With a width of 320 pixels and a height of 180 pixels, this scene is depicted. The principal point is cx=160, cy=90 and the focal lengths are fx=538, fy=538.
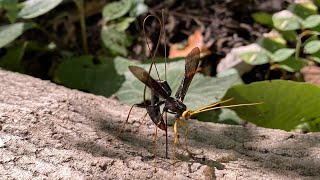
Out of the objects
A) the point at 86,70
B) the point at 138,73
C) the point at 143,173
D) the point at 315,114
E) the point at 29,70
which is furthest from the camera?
the point at 29,70

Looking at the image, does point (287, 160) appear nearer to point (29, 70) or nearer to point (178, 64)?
point (178, 64)

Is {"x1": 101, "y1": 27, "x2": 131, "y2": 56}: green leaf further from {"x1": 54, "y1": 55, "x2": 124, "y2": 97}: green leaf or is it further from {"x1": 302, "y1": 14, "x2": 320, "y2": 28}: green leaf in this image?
{"x1": 302, "y1": 14, "x2": 320, "y2": 28}: green leaf

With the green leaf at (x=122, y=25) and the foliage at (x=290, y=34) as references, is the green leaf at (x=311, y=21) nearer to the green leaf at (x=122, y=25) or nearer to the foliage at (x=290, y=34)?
the foliage at (x=290, y=34)

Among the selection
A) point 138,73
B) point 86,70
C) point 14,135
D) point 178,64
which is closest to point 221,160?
point 138,73

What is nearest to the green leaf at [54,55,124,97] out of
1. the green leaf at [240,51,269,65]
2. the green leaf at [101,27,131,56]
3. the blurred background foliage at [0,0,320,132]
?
the blurred background foliage at [0,0,320,132]

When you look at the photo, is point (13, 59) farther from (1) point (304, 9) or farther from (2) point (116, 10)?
(1) point (304, 9)

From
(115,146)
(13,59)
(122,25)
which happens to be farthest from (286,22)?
(13,59)

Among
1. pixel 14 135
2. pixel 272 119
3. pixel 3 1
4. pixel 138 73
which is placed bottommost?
pixel 272 119
